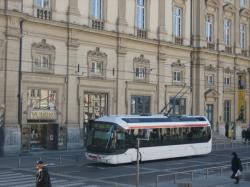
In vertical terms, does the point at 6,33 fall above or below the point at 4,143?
above

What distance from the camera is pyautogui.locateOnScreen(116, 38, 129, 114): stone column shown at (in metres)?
45.1

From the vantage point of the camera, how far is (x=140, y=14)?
159ft

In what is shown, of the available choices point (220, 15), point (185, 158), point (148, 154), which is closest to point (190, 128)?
point (185, 158)

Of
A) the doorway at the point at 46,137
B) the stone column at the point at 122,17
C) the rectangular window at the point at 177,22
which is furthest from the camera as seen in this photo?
the rectangular window at the point at 177,22

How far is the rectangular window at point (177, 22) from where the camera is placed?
52528mm

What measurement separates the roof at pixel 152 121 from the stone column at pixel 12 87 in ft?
24.1

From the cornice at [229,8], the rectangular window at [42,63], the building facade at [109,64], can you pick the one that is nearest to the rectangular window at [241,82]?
the building facade at [109,64]

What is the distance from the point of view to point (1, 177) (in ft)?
81.1

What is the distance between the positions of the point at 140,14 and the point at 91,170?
22.7m

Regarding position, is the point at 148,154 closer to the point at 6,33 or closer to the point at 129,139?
the point at 129,139

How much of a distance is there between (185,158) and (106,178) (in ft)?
44.1

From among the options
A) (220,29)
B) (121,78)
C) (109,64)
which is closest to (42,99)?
(109,64)

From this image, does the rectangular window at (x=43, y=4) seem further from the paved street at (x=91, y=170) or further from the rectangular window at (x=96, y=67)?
the paved street at (x=91, y=170)

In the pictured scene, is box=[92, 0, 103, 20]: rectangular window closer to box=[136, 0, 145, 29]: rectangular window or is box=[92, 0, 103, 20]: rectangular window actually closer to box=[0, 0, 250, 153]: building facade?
box=[0, 0, 250, 153]: building facade
